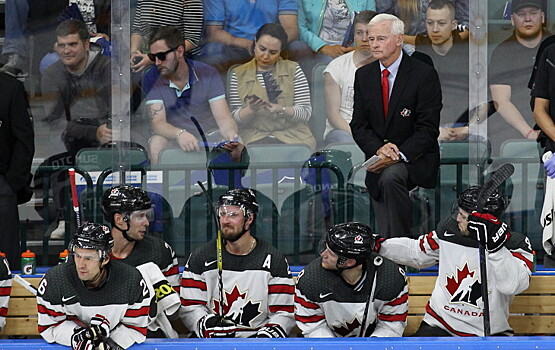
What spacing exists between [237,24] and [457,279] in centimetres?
223

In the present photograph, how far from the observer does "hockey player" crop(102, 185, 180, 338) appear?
7477mm

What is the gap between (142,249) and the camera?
303 inches

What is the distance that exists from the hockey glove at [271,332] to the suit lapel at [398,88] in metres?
1.32

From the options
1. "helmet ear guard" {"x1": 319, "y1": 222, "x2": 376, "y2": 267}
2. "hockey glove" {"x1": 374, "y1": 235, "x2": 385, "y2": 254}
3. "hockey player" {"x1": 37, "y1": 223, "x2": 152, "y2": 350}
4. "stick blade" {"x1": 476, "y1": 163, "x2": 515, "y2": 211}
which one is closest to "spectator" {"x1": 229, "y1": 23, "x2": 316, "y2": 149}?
"hockey glove" {"x1": 374, "y1": 235, "x2": 385, "y2": 254}

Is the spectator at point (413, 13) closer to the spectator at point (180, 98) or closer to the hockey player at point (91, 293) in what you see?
the spectator at point (180, 98)

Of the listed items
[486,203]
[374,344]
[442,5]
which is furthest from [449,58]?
[374,344]

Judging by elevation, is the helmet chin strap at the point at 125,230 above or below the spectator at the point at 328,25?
below

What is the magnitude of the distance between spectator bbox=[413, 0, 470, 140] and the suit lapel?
0.69 metres

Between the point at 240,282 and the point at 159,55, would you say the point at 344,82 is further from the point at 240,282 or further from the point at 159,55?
the point at 240,282

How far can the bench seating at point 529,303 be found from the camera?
25.7ft

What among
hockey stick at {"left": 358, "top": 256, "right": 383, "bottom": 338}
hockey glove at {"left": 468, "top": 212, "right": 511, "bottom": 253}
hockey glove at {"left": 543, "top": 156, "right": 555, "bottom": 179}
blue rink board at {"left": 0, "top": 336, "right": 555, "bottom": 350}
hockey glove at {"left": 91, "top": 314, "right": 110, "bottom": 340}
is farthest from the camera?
hockey glove at {"left": 543, "top": 156, "right": 555, "bottom": 179}

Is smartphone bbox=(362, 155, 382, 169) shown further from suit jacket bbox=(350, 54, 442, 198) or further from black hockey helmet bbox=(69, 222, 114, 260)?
black hockey helmet bbox=(69, 222, 114, 260)

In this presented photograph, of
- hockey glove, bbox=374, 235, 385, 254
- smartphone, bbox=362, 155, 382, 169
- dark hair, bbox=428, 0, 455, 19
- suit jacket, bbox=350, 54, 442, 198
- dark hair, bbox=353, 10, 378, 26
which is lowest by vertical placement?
hockey glove, bbox=374, 235, 385, 254

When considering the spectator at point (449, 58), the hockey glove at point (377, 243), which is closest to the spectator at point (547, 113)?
the spectator at point (449, 58)
